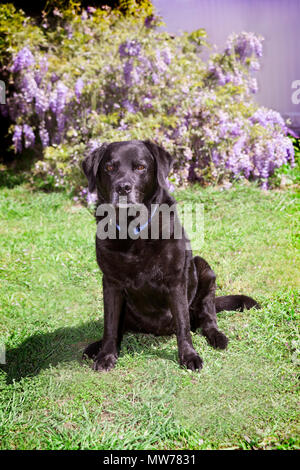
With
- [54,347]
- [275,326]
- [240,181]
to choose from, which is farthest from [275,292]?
[240,181]

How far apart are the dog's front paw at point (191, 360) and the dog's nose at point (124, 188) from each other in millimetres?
1060

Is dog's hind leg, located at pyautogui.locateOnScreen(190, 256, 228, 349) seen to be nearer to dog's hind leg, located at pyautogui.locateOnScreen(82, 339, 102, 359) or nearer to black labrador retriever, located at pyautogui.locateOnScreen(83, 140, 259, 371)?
black labrador retriever, located at pyautogui.locateOnScreen(83, 140, 259, 371)

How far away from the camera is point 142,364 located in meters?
2.85

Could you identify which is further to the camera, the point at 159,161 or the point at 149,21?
the point at 149,21

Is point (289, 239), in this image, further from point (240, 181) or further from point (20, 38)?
point (20, 38)

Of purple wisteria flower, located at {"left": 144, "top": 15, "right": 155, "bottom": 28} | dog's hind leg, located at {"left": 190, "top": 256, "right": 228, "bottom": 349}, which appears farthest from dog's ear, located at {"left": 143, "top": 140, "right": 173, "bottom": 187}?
purple wisteria flower, located at {"left": 144, "top": 15, "right": 155, "bottom": 28}

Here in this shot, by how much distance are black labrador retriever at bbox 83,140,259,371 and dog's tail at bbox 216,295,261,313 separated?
0.47 meters

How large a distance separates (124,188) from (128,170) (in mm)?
156

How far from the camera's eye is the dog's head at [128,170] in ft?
8.70

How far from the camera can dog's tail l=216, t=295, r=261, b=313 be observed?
3.48 metres

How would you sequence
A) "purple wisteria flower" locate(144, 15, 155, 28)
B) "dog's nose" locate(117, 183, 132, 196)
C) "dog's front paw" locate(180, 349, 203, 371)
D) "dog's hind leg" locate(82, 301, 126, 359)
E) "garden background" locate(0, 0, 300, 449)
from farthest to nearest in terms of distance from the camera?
"purple wisteria flower" locate(144, 15, 155, 28)
"dog's hind leg" locate(82, 301, 126, 359)
"dog's front paw" locate(180, 349, 203, 371)
"dog's nose" locate(117, 183, 132, 196)
"garden background" locate(0, 0, 300, 449)

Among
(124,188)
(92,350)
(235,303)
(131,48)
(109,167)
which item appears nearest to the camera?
(124,188)

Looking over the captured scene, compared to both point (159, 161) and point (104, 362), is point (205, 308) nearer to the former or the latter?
point (104, 362)

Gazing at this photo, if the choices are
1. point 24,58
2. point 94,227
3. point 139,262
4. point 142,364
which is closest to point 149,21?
point 24,58
